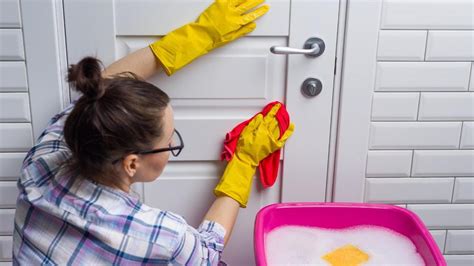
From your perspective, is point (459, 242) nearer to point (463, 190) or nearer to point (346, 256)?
point (463, 190)

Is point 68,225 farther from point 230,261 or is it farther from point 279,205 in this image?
point 230,261

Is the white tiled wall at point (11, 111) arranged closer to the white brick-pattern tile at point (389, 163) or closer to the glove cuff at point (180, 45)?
the glove cuff at point (180, 45)

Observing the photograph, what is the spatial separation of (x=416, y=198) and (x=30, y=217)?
1031 mm

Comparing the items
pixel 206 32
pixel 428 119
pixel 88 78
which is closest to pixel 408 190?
pixel 428 119

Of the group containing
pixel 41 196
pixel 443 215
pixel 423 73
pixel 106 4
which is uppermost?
pixel 106 4

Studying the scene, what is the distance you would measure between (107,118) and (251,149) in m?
0.52

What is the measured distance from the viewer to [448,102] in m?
1.41

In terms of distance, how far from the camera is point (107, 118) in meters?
0.91

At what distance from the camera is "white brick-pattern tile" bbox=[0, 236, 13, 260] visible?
57.9 inches

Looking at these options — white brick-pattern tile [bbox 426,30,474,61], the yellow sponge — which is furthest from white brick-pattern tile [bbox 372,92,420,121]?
the yellow sponge

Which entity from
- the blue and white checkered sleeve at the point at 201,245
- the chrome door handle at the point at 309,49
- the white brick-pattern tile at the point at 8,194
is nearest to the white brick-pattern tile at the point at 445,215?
the chrome door handle at the point at 309,49

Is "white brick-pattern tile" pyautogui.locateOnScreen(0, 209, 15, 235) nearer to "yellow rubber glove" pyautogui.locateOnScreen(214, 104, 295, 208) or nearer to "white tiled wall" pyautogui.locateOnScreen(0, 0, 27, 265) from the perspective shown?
"white tiled wall" pyautogui.locateOnScreen(0, 0, 27, 265)

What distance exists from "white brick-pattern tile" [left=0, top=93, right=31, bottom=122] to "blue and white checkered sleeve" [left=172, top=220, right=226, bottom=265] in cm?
56

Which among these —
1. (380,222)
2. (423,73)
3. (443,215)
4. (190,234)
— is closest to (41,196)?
(190,234)
